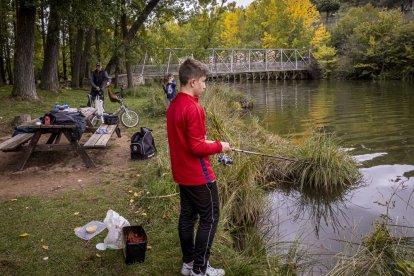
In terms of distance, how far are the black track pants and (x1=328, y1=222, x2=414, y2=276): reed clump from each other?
1086 millimetres

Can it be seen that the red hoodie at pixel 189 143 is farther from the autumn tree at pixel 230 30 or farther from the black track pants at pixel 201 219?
the autumn tree at pixel 230 30

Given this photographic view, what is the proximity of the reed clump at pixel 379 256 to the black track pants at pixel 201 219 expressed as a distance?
1086 mm

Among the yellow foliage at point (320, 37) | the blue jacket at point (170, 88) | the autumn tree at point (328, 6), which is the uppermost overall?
the autumn tree at point (328, 6)

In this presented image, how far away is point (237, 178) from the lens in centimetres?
556

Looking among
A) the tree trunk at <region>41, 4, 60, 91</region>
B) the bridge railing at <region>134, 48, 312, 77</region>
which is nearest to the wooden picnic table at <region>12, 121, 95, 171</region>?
the tree trunk at <region>41, 4, 60, 91</region>

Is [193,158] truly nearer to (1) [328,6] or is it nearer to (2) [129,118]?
(2) [129,118]

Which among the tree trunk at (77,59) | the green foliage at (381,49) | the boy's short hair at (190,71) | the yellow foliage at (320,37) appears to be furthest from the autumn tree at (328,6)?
the boy's short hair at (190,71)

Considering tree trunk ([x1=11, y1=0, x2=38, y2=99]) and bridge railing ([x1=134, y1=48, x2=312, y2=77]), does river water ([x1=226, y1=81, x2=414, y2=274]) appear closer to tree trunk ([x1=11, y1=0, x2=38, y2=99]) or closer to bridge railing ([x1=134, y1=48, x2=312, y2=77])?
tree trunk ([x1=11, y1=0, x2=38, y2=99])

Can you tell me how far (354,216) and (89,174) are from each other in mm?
4042

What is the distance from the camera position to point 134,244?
3.43 meters

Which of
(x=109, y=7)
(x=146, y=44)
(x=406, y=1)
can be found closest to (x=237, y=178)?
(x=109, y=7)

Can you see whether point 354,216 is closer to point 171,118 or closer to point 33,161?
point 171,118

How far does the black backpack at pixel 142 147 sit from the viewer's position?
691 centimetres

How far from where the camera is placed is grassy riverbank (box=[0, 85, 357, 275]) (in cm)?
354
